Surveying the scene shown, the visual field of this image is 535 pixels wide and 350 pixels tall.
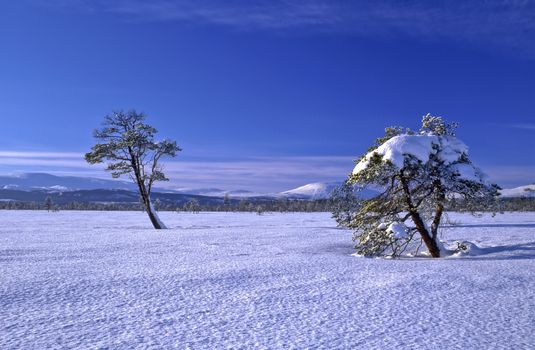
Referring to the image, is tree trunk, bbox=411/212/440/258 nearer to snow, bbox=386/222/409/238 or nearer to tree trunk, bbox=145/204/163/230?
snow, bbox=386/222/409/238

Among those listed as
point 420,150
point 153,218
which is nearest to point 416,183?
point 420,150

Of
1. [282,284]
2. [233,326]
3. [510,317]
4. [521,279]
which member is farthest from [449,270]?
[233,326]

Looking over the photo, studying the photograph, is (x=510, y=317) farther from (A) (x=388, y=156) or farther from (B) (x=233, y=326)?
(A) (x=388, y=156)

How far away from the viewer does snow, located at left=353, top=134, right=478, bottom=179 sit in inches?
544

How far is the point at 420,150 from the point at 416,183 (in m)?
1.65

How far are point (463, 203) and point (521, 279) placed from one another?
7.28 metres

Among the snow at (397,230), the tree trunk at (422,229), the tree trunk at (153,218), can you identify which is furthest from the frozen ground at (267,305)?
the tree trunk at (153,218)

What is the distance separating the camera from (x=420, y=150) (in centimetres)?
1405

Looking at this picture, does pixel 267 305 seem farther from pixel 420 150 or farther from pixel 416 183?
pixel 416 183

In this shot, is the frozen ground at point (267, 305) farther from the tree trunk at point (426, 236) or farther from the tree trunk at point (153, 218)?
the tree trunk at point (153, 218)

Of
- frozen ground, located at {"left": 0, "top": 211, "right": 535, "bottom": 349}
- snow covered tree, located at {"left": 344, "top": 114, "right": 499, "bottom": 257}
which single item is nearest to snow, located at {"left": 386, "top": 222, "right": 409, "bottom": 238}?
snow covered tree, located at {"left": 344, "top": 114, "right": 499, "bottom": 257}

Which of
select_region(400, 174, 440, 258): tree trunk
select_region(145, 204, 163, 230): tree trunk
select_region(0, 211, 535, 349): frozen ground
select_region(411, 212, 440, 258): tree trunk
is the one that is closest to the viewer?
select_region(0, 211, 535, 349): frozen ground

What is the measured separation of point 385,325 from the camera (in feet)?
17.8

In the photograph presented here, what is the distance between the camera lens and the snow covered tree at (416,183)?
14289 millimetres
